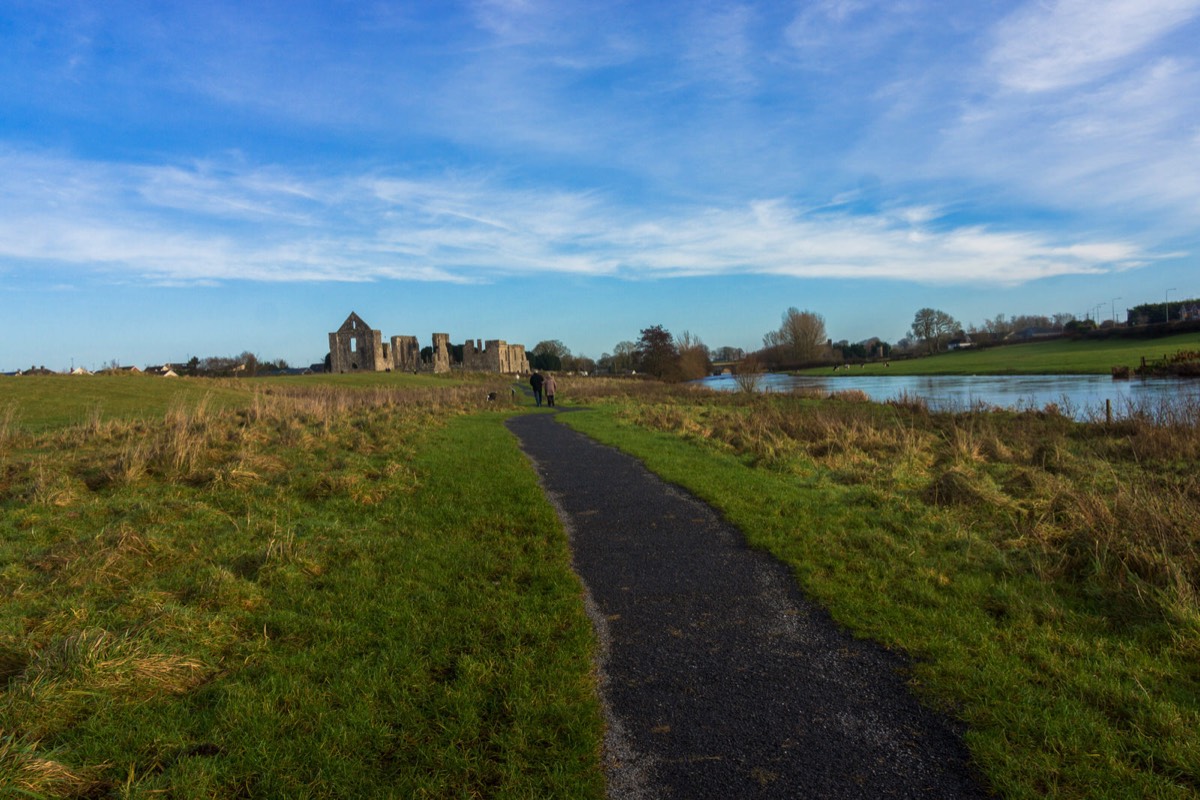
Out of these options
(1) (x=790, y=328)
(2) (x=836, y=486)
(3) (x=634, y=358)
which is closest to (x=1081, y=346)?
(1) (x=790, y=328)

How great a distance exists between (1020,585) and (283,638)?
6.36 metres

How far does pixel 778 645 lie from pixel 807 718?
99 cm

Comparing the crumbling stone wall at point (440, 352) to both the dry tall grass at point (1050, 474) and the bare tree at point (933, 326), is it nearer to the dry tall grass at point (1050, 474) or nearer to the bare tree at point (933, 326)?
the dry tall grass at point (1050, 474)

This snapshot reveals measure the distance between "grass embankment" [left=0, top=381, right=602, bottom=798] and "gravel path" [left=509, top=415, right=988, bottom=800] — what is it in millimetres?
323

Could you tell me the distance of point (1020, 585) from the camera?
19.2 ft

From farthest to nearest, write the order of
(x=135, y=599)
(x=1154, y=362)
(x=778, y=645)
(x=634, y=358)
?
(x=634, y=358), (x=1154, y=362), (x=135, y=599), (x=778, y=645)

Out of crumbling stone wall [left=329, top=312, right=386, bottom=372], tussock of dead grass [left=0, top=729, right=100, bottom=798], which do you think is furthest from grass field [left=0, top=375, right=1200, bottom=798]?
crumbling stone wall [left=329, top=312, right=386, bottom=372]

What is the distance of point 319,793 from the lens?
3227 mm

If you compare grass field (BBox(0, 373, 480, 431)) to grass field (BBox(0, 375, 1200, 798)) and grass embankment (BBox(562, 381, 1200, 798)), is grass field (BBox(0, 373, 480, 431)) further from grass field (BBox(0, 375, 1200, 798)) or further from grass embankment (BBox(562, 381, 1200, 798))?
grass embankment (BBox(562, 381, 1200, 798))

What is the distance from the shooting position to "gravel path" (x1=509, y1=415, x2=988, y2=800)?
324cm

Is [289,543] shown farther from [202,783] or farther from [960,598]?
[960,598]

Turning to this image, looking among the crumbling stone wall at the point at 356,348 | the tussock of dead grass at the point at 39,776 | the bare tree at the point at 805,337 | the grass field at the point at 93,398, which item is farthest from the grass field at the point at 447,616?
the bare tree at the point at 805,337

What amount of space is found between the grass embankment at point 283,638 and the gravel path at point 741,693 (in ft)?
1.06

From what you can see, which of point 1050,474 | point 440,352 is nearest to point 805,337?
point 440,352
